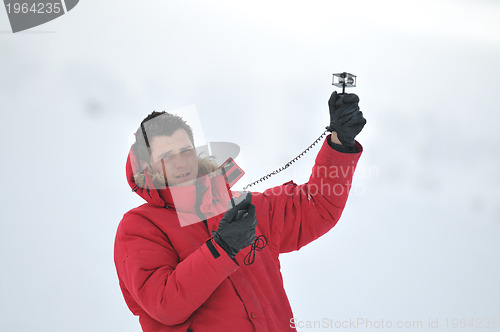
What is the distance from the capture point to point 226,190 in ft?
5.14

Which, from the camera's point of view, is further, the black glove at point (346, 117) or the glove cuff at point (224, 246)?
the black glove at point (346, 117)

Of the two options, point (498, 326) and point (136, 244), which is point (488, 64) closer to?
point (498, 326)

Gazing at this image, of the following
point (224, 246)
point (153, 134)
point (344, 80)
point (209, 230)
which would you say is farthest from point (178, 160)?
point (344, 80)

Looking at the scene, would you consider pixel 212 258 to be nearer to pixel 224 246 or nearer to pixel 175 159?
pixel 224 246

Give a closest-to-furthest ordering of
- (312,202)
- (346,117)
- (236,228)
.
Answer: (236,228)
(346,117)
(312,202)

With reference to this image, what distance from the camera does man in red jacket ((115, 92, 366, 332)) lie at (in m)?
1.29

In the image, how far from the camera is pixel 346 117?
1.48 meters

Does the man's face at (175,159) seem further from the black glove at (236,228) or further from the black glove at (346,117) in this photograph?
the black glove at (346,117)

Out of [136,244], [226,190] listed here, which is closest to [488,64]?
[226,190]

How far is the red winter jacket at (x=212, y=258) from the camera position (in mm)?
1290

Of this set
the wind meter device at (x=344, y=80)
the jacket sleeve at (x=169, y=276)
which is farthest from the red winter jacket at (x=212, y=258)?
the wind meter device at (x=344, y=80)

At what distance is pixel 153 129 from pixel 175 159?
5.0 inches

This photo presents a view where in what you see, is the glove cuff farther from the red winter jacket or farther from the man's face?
the man's face

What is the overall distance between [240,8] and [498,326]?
9.66ft
